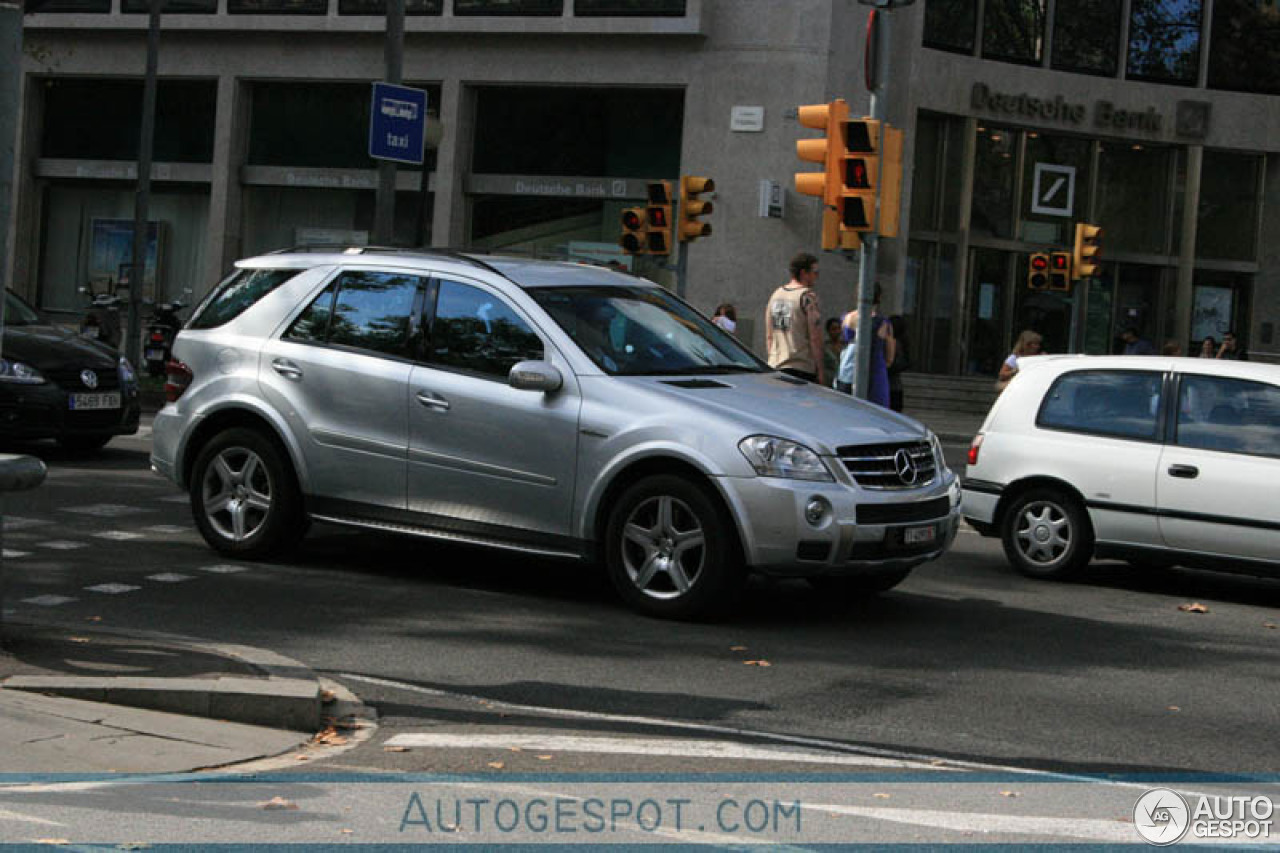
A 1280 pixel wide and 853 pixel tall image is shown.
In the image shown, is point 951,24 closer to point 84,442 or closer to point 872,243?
point 872,243

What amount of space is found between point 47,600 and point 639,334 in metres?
3.34

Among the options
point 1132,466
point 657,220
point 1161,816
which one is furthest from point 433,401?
point 657,220

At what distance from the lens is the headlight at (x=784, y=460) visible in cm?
845

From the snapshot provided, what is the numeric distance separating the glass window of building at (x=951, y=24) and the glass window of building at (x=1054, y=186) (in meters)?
2.44

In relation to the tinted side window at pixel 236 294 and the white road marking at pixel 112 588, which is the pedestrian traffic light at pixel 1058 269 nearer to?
the tinted side window at pixel 236 294

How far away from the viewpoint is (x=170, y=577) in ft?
31.4

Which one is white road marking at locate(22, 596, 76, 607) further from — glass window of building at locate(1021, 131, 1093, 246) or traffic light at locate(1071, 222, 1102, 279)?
glass window of building at locate(1021, 131, 1093, 246)

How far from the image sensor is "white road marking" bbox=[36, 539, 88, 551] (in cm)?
1038

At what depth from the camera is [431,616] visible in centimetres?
877

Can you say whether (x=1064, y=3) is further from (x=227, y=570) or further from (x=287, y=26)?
(x=227, y=570)

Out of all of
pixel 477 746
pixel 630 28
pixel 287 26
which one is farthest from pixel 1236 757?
pixel 287 26

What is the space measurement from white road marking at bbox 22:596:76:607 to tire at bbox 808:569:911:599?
3.90 m

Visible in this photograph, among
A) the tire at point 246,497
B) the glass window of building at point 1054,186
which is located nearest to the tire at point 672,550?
the tire at point 246,497

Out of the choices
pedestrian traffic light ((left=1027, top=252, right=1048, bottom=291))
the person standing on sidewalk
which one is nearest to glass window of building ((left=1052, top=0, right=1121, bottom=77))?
pedestrian traffic light ((left=1027, top=252, right=1048, bottom=291))
